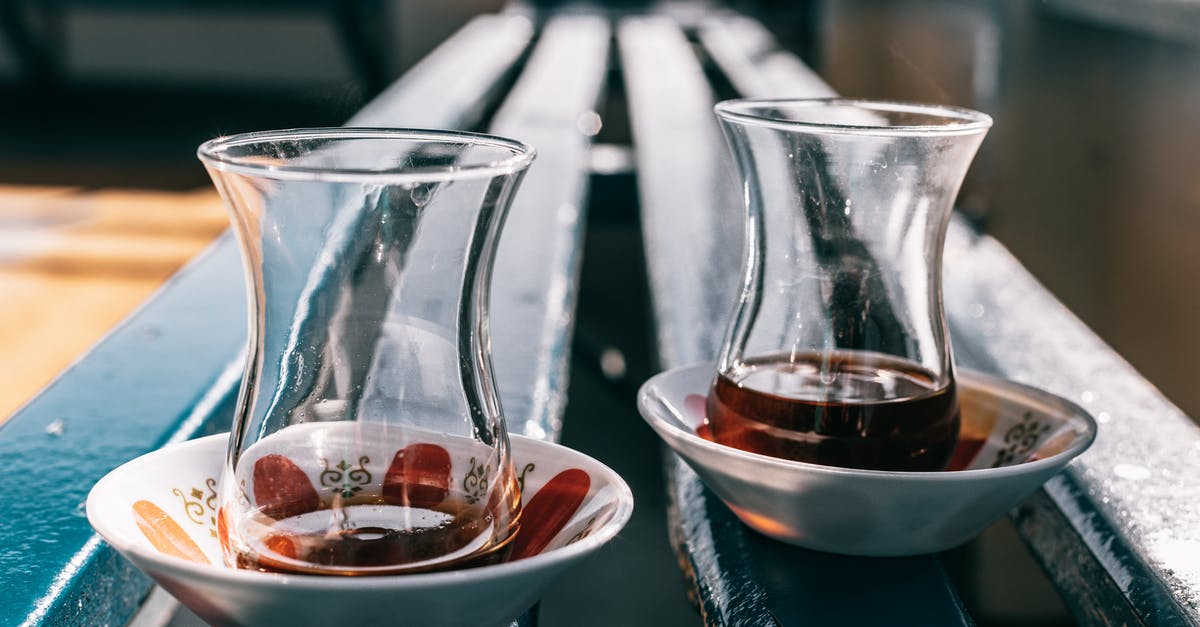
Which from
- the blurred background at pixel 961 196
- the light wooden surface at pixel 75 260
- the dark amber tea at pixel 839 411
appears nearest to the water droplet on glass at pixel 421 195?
the dark amber tea at pixel 839 411

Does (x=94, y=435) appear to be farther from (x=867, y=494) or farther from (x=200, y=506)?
(x=867, y=494)

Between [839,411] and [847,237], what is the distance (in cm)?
4

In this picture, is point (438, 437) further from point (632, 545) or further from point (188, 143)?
point (188, 143)

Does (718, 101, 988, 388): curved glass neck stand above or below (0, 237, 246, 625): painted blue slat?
above

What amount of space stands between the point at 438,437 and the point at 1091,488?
0.19 meters

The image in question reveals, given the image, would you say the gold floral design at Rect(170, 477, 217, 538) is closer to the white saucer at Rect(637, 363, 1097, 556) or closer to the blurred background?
the white saucer at Rect(637, 363, 1097, 556)

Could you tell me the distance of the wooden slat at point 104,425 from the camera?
0.28 m

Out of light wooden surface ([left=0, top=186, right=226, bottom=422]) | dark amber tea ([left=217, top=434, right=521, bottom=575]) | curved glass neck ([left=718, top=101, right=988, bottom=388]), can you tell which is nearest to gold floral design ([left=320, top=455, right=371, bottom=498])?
dark amber tea ([left=217, top=434, right=521, bottom=575])

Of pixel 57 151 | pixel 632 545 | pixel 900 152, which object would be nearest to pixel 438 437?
pixel 900 152

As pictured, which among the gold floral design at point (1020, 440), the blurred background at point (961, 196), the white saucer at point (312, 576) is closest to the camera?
the white saucer at point (312, 576)

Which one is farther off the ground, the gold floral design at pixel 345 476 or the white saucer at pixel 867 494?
the gold floral design at pixel 345 476

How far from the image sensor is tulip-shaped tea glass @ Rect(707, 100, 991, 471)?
29 cm

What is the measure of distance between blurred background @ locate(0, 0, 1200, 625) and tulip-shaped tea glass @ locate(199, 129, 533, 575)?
0.38m

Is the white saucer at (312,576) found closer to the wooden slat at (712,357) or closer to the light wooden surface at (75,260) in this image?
the wooden slat at (712,357)
